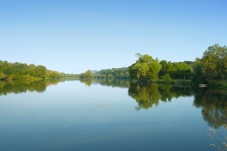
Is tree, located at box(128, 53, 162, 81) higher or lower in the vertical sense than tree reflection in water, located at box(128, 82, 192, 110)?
higher

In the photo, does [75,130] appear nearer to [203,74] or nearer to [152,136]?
[152,136]

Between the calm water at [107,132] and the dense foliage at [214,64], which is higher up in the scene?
the dense foliage at [214,64]

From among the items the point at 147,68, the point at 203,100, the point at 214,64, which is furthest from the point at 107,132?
the point at 147,68

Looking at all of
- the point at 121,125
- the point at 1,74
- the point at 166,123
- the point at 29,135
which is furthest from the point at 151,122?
the point at 1,74

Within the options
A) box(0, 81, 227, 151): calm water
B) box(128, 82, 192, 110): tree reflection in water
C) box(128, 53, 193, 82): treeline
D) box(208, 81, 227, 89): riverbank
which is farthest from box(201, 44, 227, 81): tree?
box(0, 81, 227, 151): calm water

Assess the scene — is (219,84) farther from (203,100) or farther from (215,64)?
(203,100)

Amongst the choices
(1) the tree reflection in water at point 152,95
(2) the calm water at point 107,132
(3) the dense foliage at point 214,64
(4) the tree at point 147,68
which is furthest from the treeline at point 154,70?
(2) the calm water at point 107,132

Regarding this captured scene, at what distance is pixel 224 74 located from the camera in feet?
A: 187

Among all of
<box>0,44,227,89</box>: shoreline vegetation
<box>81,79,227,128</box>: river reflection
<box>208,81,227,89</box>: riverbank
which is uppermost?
<box>0,44,227,89</box>: shoreline vegetation

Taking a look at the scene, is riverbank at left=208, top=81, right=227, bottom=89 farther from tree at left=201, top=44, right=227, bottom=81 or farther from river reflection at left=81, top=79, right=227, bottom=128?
river reflection at left=81, top=79, right=227, bottom=128

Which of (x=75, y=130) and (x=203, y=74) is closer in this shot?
(x=75, y=130)

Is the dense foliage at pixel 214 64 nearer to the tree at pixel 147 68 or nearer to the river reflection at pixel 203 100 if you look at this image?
the river reflection at pixel 203 100

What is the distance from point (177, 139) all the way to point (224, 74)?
50.7 m

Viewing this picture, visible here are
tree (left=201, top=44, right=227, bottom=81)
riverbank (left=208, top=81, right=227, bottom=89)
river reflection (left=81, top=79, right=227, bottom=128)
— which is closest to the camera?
river reflection (left=81, top=79, right=227, bottom=128)
